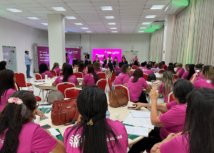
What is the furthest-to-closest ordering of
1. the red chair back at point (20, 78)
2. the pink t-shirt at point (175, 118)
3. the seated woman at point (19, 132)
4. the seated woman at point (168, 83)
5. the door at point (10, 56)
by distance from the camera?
the door at point (10, 56), the red chair back at point (20, 78), the seated woman at point (168, 83), the pink t-shirt at point (175, 118), the seated woman at point (19, 132)

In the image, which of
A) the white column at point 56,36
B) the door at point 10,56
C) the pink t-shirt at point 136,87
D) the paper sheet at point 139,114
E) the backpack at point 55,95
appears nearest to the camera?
the paper sheet at point 139,114

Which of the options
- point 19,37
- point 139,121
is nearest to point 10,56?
point 19,37

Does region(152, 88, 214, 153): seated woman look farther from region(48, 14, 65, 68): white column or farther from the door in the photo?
the door

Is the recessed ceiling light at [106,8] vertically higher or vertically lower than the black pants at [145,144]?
higher

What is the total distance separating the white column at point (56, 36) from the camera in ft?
25.9

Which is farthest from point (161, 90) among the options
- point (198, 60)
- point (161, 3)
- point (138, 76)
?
point (161, 3)

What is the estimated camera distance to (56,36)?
800cm

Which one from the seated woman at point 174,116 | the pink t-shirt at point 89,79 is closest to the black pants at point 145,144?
the seated woman at point 174,116

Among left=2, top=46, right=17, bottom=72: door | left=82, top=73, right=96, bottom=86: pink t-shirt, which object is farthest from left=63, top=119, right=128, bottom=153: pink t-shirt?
left=2, top=46, right=17, bottom=72: door

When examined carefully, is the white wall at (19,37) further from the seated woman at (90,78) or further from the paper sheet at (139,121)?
the paper sheet at (139,121)

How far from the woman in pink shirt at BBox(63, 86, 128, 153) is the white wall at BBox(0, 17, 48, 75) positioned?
9.90 metres

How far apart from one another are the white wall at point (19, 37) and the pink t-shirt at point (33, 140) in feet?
31.9

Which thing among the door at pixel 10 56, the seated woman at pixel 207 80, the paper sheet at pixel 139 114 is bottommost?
the paper sheet at pixel 139 114

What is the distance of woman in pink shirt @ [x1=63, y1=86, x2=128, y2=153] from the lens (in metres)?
1.04
